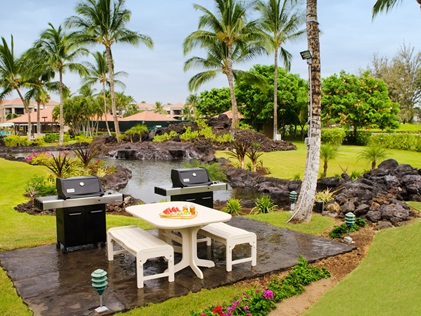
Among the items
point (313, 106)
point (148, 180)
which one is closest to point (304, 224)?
point (313, 106)

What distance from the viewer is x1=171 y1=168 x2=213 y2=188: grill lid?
6.50m

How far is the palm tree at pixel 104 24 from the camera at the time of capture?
27.1 m

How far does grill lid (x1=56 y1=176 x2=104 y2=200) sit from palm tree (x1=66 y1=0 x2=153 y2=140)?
23.5 m

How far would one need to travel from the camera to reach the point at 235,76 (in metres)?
30.0

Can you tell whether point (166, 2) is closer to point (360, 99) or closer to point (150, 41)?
point (150, 41)

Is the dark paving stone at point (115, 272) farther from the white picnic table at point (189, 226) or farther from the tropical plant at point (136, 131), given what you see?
the tropical plant at point (136, 131)

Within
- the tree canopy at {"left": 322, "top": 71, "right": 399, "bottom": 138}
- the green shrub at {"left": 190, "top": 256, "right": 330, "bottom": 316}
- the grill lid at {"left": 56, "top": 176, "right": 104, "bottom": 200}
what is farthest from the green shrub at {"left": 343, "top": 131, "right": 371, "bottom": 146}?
the grill lid at {"left": 56, "top": 176, "right": 104, "bottom": 200}

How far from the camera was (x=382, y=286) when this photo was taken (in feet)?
14.2

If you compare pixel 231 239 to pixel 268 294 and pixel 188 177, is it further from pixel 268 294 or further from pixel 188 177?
pixel 188 177

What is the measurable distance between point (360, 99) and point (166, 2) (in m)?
23.7

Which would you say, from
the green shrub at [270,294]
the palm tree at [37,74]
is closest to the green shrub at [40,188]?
the green shrub at [270,294]

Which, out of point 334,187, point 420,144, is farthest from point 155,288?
point 420,144

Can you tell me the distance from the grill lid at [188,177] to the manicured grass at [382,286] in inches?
107

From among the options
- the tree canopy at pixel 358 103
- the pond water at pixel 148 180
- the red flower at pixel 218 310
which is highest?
the tree canopy at pixel 358 103
